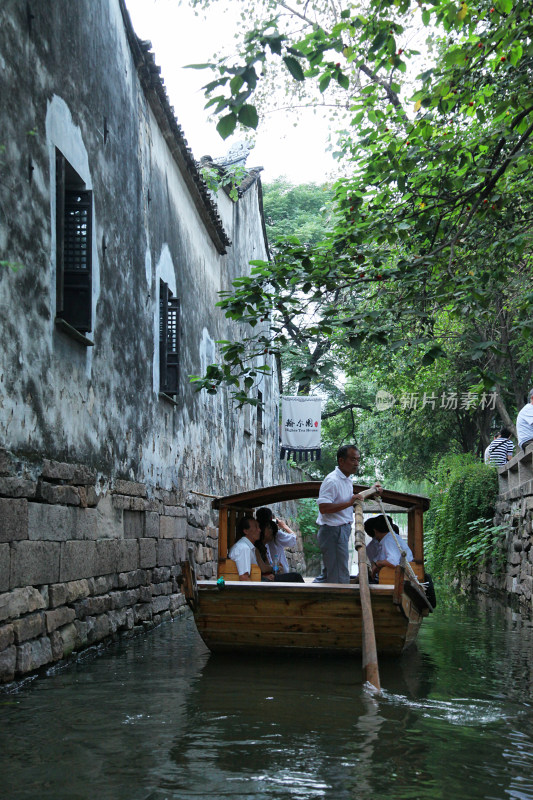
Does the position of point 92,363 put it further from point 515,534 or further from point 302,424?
point 302,424

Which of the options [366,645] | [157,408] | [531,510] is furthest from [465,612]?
[366,645]

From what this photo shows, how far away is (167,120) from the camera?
11219mm

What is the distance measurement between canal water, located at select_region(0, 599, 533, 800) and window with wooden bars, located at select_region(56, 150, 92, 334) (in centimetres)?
286

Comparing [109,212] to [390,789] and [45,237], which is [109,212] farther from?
[390,789]

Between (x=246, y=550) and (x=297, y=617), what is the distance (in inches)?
51.3

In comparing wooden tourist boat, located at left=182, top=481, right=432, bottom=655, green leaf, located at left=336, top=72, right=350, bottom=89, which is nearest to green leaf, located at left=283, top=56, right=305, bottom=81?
green leaf, located at left=336, top=72, right=350, bottom=89

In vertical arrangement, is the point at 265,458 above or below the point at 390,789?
above

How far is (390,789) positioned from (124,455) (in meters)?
5.68

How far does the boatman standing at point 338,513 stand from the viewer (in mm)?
7895

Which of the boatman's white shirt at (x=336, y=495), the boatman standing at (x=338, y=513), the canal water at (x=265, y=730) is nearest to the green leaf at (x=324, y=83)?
the boatman standing at (x=338, y=513)

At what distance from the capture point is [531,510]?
11.0 m

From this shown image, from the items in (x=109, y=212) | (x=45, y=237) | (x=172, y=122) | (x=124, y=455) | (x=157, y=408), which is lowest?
(x=124, y=455)

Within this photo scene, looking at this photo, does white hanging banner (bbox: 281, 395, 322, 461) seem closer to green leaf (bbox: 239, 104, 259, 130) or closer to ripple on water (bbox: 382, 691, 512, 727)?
ripple on water (bbox: 382, 691, 512, 727)

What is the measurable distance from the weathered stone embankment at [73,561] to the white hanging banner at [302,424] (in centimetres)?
1206
